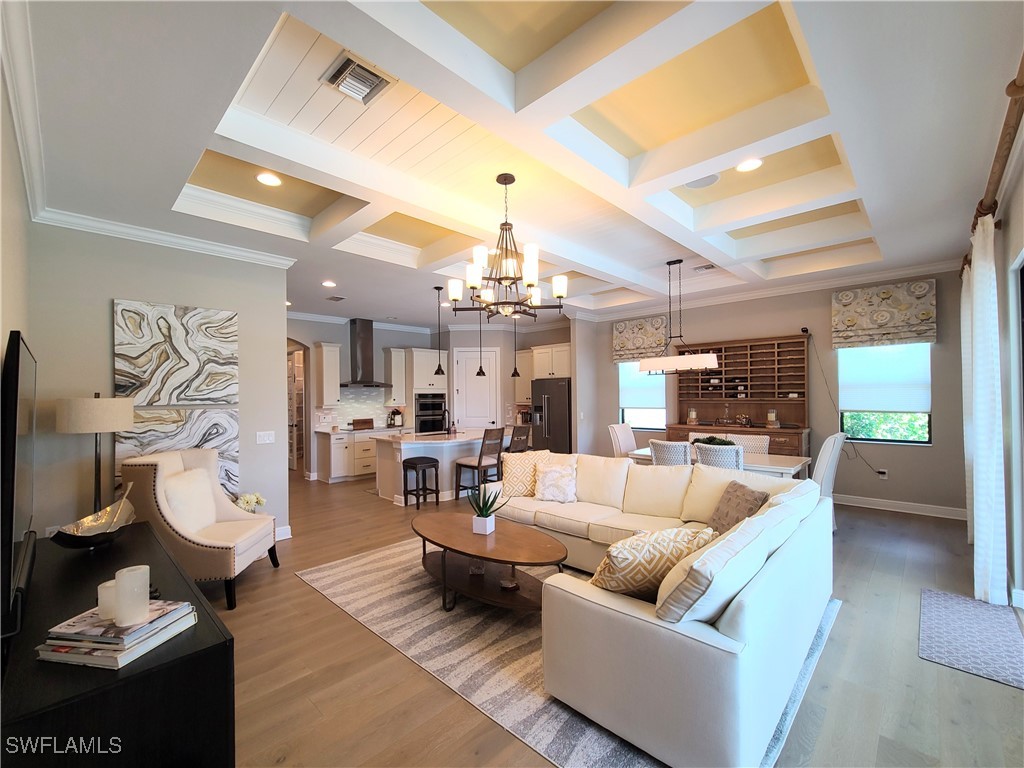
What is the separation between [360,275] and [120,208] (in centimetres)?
225

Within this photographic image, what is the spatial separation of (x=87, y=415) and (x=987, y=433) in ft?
20.4

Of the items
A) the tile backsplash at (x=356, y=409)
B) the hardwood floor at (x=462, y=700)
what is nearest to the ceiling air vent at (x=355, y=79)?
the hardwood floor at (x=462, y=700)

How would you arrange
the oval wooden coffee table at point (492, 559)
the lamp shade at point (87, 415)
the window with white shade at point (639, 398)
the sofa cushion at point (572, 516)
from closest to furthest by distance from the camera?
the oval wooden coffee table at point (492, 559), the lamp shade at point (87, 415), the sofa cushion at point (572, 516), the window with white shade at point (639, 398)

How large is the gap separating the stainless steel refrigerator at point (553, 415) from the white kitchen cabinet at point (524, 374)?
743 mm

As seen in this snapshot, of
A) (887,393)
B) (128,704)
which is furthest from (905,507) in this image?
(128,704)

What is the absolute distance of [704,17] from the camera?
165 centimetres

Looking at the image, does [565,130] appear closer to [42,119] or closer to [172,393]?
[42,119]

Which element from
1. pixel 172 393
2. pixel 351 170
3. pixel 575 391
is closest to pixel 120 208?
pixel 172 393

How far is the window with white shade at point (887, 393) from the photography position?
5.22 meters

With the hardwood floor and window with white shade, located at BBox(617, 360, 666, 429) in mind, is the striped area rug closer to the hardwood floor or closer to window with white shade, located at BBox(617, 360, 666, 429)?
the hardwood floor

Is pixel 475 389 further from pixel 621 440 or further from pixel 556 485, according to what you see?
pixel 556 485

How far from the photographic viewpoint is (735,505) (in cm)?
294

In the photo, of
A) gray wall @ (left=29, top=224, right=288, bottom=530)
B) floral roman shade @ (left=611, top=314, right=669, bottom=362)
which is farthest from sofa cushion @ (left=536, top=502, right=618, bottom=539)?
floral roman shade @ (left=611, top=314, right=669, bottom=362)

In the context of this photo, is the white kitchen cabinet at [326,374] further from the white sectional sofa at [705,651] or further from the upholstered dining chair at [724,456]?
the white sectional sofa at [705,651]
